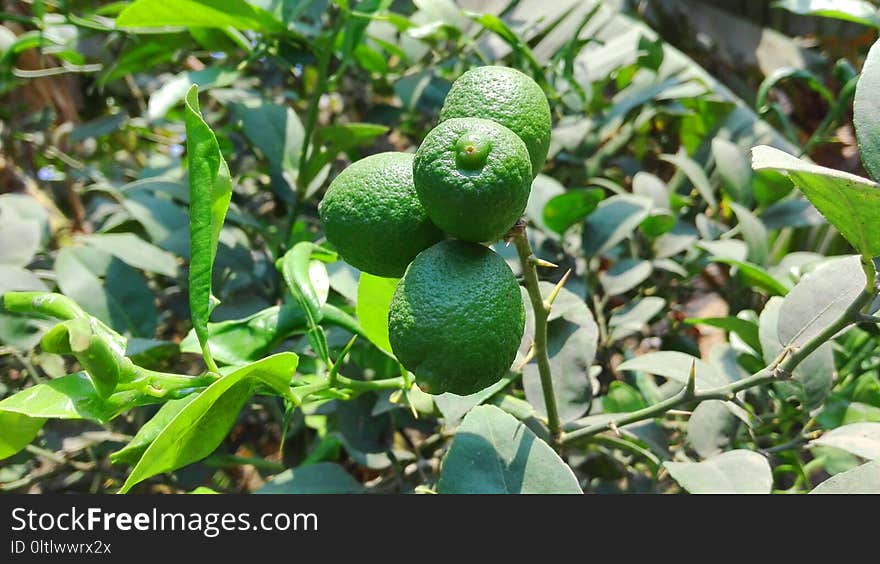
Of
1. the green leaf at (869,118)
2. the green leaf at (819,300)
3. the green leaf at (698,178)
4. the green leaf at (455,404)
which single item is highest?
the green leaf at (869,118)

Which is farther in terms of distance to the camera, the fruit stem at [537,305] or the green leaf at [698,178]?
the green leaf at [698,178]

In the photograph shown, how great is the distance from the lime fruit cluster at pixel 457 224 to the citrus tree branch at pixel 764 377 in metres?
0.19

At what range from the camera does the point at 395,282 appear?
637 mm

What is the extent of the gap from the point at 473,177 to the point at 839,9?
745mm

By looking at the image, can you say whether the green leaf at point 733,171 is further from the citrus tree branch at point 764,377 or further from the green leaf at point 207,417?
the green leaf at point 207,417

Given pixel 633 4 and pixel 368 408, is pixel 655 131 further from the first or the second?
pixel 368 408

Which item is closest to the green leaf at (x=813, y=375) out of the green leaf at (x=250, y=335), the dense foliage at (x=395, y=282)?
the dense foliage at (x=395, y=282)

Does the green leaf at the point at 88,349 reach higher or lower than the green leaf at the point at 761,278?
higher

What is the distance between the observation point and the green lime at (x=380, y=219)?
535 mm

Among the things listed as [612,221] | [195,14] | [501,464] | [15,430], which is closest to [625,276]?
[612,221]

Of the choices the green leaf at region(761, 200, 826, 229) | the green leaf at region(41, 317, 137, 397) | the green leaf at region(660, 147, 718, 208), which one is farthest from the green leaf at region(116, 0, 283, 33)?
the green leaf at region(761, 200, 826, 229)

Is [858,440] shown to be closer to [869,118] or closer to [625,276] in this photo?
[869,118]

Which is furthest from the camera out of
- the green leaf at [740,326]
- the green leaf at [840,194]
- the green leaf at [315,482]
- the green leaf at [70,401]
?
the green leaf at [740,326]

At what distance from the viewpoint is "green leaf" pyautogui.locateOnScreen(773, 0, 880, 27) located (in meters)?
0.94
